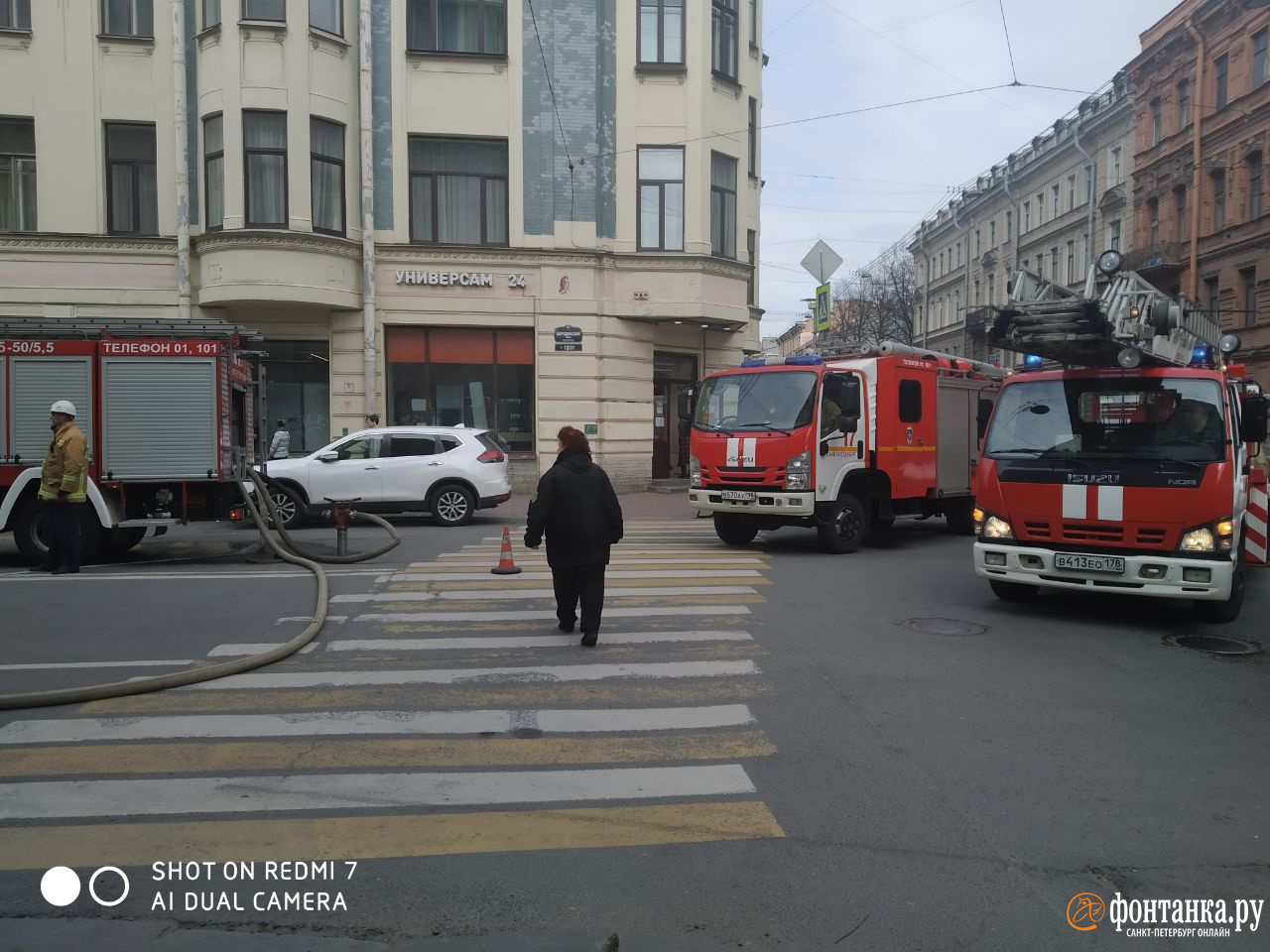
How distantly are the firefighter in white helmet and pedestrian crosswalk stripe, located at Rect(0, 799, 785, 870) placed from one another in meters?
8.10

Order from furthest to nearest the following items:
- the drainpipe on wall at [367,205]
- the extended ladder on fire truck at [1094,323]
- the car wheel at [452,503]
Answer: the drainpipe on wall at [367,205], the car wheel at [452,503], the extended ladder on fire truck at [1094,323]

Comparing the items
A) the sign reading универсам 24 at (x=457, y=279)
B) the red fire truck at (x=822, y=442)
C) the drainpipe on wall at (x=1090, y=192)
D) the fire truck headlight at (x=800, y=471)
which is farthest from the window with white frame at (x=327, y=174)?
the drainpipe on wall at (x=1090, y=192)

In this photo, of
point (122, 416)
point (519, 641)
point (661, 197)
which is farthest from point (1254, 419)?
point (661, 197)

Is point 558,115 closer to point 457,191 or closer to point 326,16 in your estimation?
point 457,191

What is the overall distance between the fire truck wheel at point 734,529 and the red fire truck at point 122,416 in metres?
6.77

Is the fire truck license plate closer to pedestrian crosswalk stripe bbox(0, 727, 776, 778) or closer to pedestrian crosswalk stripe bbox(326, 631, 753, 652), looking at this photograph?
pedestrian crosswalk stripe bbox(326, 631, 753, 652)

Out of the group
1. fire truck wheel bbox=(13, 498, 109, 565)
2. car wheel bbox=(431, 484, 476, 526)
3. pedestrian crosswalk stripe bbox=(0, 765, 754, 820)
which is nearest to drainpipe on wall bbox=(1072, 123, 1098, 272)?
car wheel bbox=(431, 484, 476, 526)

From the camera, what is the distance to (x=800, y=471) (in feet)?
43.4

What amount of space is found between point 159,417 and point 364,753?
889 centimetres

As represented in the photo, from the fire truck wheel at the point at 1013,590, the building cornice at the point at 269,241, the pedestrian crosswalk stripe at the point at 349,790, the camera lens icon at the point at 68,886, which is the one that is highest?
the building cornice at the point at 269,241

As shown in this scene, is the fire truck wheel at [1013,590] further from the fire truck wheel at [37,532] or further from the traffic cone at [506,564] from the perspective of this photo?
the fire truck wheel at [37,532]

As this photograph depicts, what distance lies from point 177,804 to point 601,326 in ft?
65.0

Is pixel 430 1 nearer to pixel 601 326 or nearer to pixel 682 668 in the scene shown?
pixel 601 326

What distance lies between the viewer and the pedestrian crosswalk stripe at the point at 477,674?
Result: 697 centimetres
